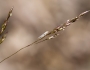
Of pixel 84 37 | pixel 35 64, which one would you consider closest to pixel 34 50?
pixel 35 64

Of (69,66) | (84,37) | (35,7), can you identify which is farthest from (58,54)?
(35,7)

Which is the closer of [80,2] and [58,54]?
[58,54]

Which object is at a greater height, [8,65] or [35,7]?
[35,7]

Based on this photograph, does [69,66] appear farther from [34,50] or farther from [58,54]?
[34,50]

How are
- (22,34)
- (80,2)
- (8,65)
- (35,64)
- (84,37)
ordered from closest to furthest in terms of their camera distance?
(8,65) → (35,64) → (22,34) → (84,37) → (80,2)

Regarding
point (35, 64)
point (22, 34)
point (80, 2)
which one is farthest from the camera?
point (80, 2)

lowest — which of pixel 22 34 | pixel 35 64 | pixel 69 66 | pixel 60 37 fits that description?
pixel 69 66

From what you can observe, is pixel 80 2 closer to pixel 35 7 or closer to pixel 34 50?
pixel 35 7
